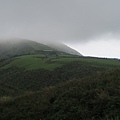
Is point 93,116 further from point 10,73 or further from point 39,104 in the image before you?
point 10,73

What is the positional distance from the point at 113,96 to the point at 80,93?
218cm

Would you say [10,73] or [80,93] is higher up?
[80,93]

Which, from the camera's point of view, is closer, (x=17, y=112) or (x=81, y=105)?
(x=81, y=105)

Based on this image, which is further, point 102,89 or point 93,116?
point 102,89

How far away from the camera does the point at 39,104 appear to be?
1449 centimetres

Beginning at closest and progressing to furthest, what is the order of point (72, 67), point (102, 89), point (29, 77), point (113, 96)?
point (113, 96) → point (102, 89) → point (29, 77) → point (72, 67)

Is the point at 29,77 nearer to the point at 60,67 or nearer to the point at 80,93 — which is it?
the point at 60,67

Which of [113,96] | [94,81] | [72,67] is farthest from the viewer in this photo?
[72,67]

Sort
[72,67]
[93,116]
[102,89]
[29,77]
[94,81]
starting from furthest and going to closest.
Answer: [72,67], [29,77], [94,81], [102,89], [93,116]

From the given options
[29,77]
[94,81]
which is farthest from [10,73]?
[94,81]

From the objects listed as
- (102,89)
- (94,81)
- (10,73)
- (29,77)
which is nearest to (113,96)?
(102,89)

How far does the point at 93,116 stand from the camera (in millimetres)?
11961

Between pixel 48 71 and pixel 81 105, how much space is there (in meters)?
80.0

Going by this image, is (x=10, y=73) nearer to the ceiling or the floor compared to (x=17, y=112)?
nearer to the floor
